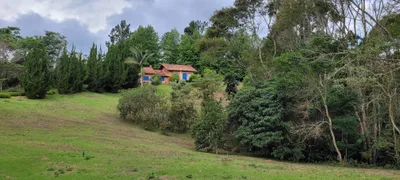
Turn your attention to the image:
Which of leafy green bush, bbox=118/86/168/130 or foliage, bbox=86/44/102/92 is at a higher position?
foliage, bbox=86/44/102/92

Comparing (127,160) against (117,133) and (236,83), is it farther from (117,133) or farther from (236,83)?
(236,83)

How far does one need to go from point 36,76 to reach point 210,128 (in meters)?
22.6

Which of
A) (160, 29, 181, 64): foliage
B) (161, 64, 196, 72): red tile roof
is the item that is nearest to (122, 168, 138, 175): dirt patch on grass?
(161, 64, 196, 72): red tile roof

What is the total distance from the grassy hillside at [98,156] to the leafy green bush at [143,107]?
3.24 feet

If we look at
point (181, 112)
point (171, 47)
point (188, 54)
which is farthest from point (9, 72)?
point (171, 47)

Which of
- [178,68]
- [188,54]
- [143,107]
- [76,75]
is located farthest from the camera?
[188,54]

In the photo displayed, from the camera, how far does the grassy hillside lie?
11.4 m

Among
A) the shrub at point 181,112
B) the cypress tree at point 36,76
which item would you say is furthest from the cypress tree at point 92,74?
the shrub at point 181,112

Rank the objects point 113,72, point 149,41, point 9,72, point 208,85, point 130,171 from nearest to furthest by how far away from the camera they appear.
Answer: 1. point 130,171
2. point 208,85
3. point 9,72
4. point 113,72
5. point 149,41

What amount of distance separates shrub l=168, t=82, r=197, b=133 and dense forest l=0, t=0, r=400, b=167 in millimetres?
90

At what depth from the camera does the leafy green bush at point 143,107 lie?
28609mm

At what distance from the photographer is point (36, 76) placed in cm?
3550

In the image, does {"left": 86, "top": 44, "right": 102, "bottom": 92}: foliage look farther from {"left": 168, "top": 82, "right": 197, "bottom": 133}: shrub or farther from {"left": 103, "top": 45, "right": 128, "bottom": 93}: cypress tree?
{"left": 168, "top": 82, "right": 197, "bottom": 133}: shrub

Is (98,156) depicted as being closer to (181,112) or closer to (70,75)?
(181,112)
